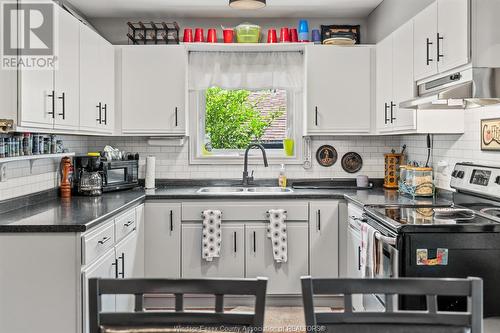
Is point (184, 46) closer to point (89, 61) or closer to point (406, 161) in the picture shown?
point (89, 61)

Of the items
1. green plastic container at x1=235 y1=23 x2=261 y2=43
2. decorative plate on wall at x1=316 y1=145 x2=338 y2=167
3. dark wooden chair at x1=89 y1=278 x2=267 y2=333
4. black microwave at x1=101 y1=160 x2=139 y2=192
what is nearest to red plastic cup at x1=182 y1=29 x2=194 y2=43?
green plastic container at x1=235 y1=23 x2=261 y2=43

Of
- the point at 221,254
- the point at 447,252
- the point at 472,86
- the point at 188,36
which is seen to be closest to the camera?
the point at 447,252

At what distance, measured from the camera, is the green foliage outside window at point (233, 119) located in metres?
4.71

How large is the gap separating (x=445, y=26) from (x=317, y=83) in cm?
155

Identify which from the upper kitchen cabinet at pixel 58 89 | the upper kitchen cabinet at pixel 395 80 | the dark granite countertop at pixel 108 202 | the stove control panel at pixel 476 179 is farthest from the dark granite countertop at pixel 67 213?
the stove control panel at pixel 476 179

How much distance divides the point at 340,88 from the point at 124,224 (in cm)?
211

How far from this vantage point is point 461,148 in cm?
334

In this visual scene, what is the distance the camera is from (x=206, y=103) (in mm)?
4703

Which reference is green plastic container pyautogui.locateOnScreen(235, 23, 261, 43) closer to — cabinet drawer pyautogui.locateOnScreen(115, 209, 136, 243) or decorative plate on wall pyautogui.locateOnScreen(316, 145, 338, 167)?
decorative plate on wall pyautogui.locateOnScreen(316, 145, 338, 167)

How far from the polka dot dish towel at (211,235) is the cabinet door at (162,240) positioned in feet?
0.71

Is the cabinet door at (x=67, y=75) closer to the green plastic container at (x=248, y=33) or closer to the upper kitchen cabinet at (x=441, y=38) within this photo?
the green plastic container at (x=248, y=33)

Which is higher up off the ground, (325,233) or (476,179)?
(476,179)

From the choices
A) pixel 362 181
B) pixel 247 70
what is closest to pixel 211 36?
pixel 247 70

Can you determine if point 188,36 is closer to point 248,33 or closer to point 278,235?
point 248,33
